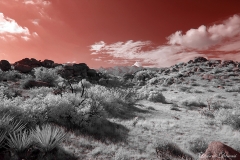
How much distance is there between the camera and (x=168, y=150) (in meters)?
6.07

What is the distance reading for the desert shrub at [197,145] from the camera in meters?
6.17

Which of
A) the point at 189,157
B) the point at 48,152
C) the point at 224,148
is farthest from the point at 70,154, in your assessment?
the point at 224,148

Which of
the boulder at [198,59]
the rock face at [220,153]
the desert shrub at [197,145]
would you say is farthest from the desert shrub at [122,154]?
the boulder at [198,59]

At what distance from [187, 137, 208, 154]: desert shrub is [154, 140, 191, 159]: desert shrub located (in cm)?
56

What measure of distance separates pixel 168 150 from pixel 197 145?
4.50 ft

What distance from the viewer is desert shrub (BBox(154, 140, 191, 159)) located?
567 centimetres

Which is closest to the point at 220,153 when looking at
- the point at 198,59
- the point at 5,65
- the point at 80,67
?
the point at 5,65

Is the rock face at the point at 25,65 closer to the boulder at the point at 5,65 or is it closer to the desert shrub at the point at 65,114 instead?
the boulder at the point at 5,65

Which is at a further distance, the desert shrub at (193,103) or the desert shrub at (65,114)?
the desert shrub at (193,103)

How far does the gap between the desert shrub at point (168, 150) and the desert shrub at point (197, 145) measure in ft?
1.82

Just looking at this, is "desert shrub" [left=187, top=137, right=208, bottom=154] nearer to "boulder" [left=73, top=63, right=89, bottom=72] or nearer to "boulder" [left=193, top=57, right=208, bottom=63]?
"boulder" [left=73, top=63, right=89, bottom=72]

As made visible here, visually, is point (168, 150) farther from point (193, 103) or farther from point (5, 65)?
point (5, 65)

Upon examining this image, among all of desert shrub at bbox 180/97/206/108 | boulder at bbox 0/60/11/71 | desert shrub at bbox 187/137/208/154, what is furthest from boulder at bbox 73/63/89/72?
desert shrub at bbox 187/137/208/154

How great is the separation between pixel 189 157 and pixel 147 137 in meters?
2.16
